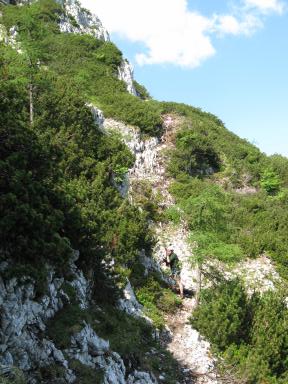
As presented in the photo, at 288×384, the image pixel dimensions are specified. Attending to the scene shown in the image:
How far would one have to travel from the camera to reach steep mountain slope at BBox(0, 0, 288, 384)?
27.4ft

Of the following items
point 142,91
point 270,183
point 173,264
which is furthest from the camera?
point 142,91

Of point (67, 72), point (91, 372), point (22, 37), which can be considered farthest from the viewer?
point (67, 72)

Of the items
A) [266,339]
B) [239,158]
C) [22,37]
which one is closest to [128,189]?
[22,37]

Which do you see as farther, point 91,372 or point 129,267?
point 129,267

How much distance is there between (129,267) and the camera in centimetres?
1680

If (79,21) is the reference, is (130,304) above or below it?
below

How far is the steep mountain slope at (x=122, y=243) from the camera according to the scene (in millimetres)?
8344

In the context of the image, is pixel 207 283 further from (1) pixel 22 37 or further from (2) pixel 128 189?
(1) pixel 22 37

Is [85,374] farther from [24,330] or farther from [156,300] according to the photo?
[156,300]

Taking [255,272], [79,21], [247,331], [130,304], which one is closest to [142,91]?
[79,21]

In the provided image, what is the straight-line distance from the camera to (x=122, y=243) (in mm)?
16703

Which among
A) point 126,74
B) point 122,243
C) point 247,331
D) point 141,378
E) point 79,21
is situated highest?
point 79,21

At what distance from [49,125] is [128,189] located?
627 cm

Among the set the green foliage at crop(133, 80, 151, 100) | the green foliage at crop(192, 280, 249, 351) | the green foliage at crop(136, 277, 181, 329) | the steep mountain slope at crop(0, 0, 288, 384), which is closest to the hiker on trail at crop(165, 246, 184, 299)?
the steep mountain slope at crop(0, 0, 288, 384)
